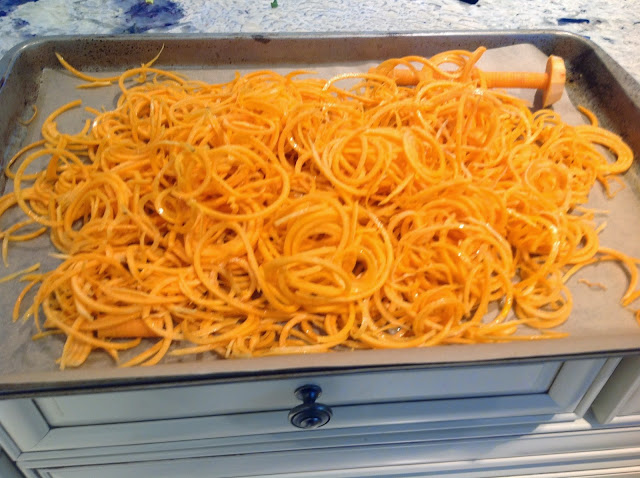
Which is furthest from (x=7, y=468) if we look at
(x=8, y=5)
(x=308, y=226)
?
(x=8, y=5)

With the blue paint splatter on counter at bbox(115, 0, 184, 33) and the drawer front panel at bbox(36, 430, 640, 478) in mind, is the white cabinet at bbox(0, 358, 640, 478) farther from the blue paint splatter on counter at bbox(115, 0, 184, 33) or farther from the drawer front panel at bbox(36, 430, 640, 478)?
the blue paint splatter on counter at bbox(115, 0, 184, 33)

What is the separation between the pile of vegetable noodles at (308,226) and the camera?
0.65 meters

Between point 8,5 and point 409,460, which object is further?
point 8,5

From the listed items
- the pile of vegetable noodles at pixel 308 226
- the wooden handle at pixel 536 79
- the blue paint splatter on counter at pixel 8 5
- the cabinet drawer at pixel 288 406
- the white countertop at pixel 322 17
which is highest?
the blue paint splatter on counter at pixel 8 5

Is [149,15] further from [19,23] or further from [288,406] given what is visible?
[288,406]

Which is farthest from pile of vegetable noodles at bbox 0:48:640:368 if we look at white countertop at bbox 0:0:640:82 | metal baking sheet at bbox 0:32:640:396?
white countertop at bbox 0:0:640:82

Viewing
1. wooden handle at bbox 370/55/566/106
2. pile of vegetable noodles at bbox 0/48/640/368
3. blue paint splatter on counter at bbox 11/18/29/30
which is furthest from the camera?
blue paint splatter on counter at bbox 11/18/29/30

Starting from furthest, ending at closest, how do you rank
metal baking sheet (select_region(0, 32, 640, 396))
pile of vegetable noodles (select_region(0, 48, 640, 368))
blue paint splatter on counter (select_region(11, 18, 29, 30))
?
blue paint splatter on counter (select_region(11, 18, 29, 30)) → pile of vegetable noodles (select_region(0, 48, 640, 368)) → metal baking sheet (select_region(0, 32, 640, 396))

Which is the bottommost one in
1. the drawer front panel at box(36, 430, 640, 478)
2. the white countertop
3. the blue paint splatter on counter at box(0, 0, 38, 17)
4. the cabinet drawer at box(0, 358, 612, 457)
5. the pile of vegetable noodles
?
the drawer front panel at box(36, 430, 640, 478)

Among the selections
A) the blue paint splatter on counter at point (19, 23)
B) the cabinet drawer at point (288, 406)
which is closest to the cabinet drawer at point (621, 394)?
the cabinet drawer at point (288, 406)

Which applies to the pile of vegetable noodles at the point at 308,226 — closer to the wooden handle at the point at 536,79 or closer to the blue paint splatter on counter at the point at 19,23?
the wooden handle at the point at 536,79

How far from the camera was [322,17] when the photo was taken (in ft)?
3.94

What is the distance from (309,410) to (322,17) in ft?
3.07

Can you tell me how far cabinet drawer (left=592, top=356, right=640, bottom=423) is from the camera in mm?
640
